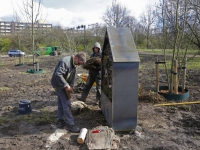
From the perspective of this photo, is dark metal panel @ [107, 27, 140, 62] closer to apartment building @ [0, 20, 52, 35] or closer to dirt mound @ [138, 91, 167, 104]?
dirt mound @ [138, 91, 167, 104]

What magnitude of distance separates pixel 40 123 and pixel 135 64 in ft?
Answer: 8.78

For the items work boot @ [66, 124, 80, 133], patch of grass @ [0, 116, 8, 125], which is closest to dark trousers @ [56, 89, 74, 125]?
work boot @ [66, 124, 80, 133]

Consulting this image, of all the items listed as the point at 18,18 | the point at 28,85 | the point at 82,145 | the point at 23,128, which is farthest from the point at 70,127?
the point at 18,18

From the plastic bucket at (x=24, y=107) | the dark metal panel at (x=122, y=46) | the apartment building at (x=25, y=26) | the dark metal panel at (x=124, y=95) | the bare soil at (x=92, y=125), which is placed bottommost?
the bare soil at (x=92, y=125)

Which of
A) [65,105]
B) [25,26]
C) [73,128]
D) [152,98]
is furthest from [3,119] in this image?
[25,26]

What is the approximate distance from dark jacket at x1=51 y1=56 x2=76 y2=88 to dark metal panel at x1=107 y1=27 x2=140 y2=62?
3.18 feet

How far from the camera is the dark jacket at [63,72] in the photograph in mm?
4453

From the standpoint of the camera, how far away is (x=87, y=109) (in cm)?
596

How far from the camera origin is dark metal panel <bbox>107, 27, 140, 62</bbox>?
4203mm

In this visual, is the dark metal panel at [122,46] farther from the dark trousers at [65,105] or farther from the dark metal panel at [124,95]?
the dark trousers at [65,105]

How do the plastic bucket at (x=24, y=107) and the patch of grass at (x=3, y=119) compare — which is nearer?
the patch of grass at (x=3, y=119)

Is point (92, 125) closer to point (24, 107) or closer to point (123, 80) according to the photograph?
point (123, 80)

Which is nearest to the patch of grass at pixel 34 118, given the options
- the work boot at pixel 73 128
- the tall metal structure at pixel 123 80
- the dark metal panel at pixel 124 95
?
the work boot at pixel 73 128

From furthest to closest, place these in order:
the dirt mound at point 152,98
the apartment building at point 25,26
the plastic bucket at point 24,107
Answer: the apartment building at point 25,26 → the dirt mound at point 152,98 → the plastic bucket at point 24,107
